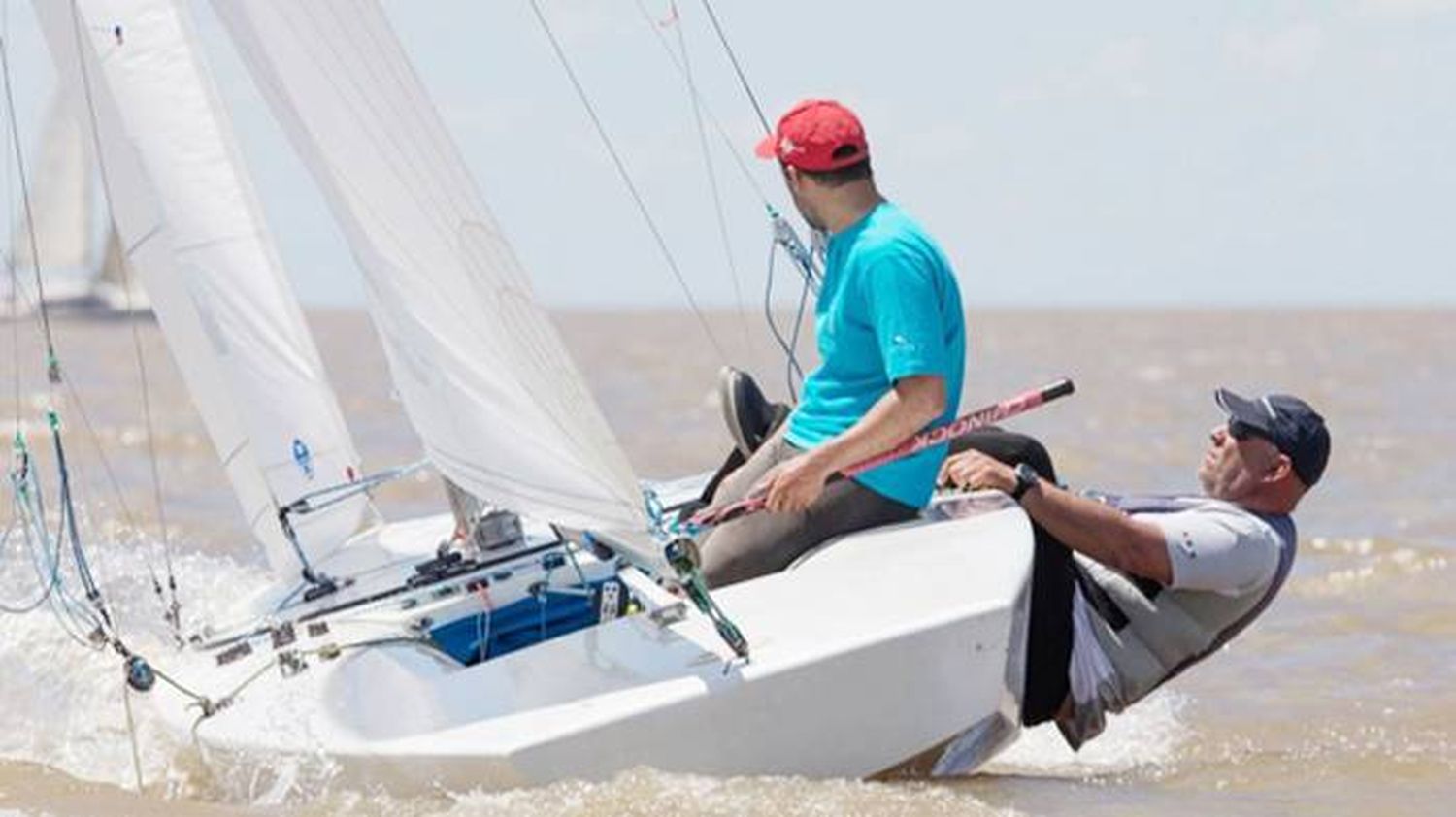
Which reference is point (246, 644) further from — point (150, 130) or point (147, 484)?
point (147, 484)

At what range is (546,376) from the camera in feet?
17.4

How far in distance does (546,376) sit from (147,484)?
10418mm

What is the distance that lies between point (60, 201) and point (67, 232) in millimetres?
1547

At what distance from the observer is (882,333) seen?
16.9 ft

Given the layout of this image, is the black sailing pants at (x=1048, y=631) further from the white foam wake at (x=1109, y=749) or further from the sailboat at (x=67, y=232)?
the sailboat at (x=67, y=232)

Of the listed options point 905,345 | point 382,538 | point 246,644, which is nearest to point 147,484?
→ point 382,538

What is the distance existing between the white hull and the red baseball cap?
0.77m

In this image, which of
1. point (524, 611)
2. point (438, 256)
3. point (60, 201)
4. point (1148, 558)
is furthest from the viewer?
point (60, 201)

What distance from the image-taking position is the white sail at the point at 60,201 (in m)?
51.7

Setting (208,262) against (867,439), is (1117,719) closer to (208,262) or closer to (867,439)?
(867,439)

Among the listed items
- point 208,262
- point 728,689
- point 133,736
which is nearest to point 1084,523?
point 728,689

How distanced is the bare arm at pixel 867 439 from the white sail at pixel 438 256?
30 cm

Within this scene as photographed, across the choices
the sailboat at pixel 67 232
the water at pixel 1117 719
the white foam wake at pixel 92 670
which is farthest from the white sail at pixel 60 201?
the white foam wake at pixel 92 670

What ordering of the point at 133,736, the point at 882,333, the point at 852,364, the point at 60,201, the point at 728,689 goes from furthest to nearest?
the point at 60,201, the point at 133,736, the point at 852,364, the point at 882,333, the point at 728,689
